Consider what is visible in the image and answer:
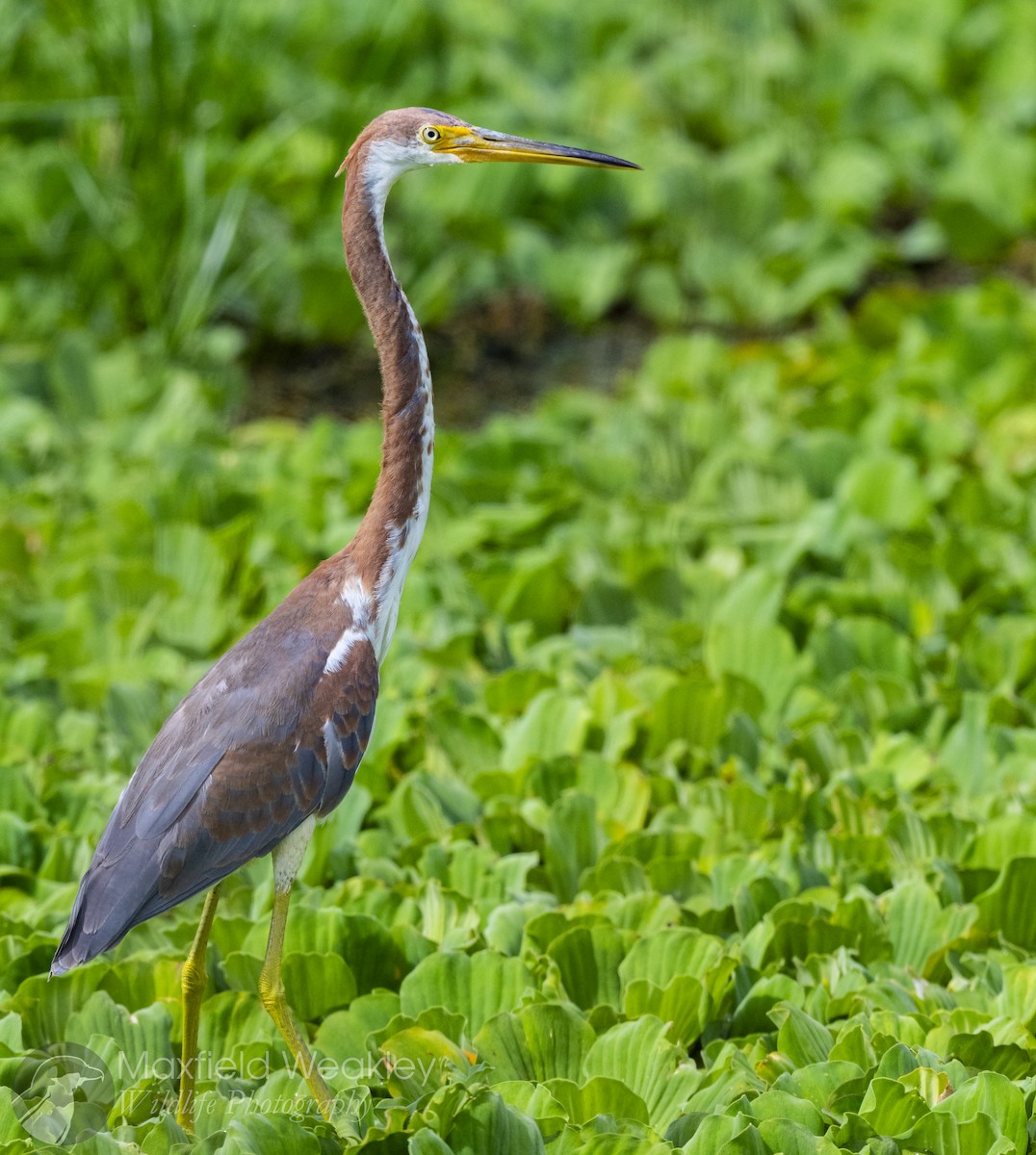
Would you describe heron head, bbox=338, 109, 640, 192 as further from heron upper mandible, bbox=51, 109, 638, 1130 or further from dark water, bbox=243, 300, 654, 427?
dark water, bbox=243, 300, 654, 427

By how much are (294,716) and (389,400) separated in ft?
2.24

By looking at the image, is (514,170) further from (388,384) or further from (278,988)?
(278,988)

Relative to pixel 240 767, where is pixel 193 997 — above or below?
below

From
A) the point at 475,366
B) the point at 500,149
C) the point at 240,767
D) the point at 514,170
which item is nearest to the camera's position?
the point at 240,767

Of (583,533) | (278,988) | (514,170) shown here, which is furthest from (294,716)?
(514,170)

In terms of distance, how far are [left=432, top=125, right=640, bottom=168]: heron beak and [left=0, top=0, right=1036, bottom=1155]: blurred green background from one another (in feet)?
5.00

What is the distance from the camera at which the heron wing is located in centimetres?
317

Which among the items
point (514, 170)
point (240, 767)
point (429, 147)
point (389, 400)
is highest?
point (514, 170)

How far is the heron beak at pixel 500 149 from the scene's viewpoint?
11.6 feet

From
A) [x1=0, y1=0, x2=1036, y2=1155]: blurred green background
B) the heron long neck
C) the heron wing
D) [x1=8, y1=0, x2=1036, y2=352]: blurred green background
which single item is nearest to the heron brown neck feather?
the heron long neck

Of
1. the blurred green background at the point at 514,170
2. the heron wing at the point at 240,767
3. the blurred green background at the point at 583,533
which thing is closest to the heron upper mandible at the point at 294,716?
the heron wing at the point at 240,767

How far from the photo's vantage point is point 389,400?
344cm

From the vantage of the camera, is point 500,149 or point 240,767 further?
point 500,149

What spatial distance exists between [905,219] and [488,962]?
233 inches
